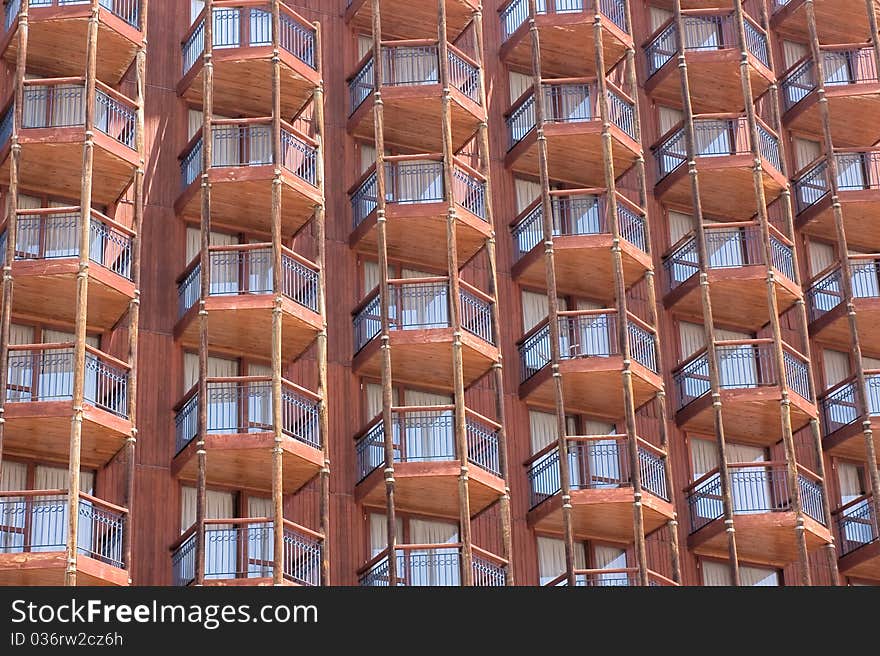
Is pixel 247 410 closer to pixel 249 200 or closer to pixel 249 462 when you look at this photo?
pixel 249 462

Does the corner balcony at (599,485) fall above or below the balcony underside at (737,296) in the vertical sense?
below

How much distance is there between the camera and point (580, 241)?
57.9m

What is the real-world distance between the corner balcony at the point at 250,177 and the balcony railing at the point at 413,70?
2764mm

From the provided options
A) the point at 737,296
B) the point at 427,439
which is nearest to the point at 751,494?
the point at 737,296

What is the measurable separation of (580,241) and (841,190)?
9.10 meters

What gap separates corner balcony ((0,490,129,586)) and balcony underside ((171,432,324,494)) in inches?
92.6

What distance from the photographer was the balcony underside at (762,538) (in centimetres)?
5591

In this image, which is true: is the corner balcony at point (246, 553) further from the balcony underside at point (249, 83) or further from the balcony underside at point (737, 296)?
the balcony underside at point (737, 296)

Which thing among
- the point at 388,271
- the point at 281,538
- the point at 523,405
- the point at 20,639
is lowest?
the point at 20,639

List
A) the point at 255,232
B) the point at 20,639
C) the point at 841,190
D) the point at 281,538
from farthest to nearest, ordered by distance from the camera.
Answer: the point at 841,190
the point at 255,232
the point at 281,538
the point at 20,639

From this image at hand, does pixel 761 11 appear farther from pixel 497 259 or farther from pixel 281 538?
pixel 281 538

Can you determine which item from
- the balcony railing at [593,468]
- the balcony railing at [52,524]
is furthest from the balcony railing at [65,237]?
the balcony railing at [593,468]

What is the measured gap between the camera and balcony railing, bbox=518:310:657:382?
57188 mm

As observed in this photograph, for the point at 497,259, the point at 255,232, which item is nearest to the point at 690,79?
the point at 497,259
